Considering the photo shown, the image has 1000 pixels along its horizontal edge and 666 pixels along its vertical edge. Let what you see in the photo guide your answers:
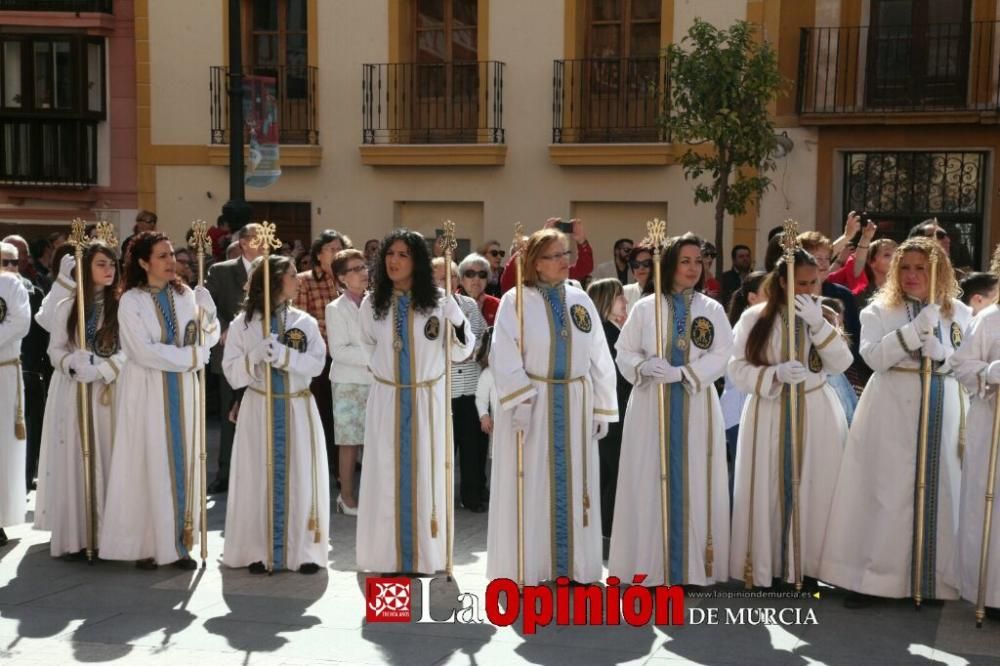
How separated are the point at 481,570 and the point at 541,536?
0.73m

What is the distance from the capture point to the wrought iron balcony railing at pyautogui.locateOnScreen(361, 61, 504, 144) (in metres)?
17.8

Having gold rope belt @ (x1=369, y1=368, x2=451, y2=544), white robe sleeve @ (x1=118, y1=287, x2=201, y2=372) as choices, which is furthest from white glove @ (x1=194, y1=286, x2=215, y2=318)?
gold rope belt @ (x1=369, y1=368, x2=451, y2=544)

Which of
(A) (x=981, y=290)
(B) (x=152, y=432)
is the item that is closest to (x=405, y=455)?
(B) (x=152, y=432)

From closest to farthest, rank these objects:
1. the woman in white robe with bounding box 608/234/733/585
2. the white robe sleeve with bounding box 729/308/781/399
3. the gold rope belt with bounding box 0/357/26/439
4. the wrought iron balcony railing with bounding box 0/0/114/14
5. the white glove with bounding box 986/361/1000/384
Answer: the white glove with bounding box 986/361/1000/384
the white robe sleeve with bounding box 729/308/781/399
the woman in white robe with bounding box 608/234/733/585
the gold rope belt with bounding box 0/357/26/439
the wrought iron balcony railing with bounding box 0/0/114/14

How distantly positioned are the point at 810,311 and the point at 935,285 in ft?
2.19

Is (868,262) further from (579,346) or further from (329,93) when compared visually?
(329,93)

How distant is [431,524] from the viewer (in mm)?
7926

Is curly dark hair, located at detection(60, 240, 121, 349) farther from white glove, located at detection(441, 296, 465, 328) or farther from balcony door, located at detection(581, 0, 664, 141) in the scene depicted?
balcony door, located at detection(581, 0, 664, 141)

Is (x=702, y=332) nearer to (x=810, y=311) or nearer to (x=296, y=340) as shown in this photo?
(x=810, y=311)

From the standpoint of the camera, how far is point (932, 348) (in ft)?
23.1

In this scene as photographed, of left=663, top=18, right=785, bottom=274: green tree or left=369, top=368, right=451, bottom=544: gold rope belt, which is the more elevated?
left=663, top=18, right=785, bottom=274: green tree

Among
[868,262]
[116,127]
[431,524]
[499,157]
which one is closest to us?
[431,524]

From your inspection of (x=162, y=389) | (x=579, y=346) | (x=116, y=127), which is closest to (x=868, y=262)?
(x=579, y=346)

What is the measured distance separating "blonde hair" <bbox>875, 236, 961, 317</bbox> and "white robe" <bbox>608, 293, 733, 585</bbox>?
0.87m
